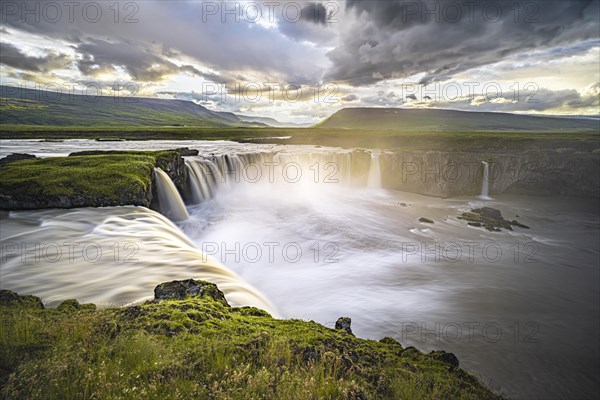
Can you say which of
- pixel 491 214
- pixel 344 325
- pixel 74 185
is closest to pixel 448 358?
pixel 344 325

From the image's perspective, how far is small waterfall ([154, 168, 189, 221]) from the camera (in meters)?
18.9

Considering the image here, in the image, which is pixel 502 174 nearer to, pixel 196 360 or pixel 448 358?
pixel 448 358

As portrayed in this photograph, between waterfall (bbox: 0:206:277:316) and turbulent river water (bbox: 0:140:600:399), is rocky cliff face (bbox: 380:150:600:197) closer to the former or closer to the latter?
turbulent river water (bbox: 0:140:600:399)

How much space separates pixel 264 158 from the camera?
3634 cm

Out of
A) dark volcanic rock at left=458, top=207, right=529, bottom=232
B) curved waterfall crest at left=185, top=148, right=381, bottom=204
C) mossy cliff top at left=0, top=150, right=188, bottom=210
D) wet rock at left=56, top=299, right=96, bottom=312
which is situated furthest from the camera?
curved waterfall crest at left=185, top=148, right=381, bottom=204

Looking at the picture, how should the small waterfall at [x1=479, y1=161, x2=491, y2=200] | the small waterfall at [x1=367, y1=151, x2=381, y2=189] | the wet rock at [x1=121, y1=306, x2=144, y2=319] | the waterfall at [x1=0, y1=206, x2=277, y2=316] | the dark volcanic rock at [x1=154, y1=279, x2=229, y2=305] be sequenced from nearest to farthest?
the wet rock at [x1=121, y1=306, x2=144, y2=319]
the dark volcanic rock at [x1=154, y1=279, x2=229, y2=305]
the waterfall at [x1=0, y1=206, x2=277, y2=316]
the small waterfall at [x1=479, y1=161, x2=491, y2=200]
the small waterfall at [x1=367, y1=151, x2=381, y2=189]

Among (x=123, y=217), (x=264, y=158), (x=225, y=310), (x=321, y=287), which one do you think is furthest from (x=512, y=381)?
(x=264, y=158)

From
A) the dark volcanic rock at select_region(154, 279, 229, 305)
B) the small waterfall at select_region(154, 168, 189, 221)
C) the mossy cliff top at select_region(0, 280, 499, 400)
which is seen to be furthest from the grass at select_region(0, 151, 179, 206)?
the dark volcanic rock at select_region(154, 279, 229, 305)

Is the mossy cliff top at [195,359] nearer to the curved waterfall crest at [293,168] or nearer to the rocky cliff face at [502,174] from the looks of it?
the curved waterfall crest at [293,168]

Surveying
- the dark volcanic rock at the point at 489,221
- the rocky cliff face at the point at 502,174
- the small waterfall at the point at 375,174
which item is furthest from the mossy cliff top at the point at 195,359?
the small waterfall at the point at 375,174

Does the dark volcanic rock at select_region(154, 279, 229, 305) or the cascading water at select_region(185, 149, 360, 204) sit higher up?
the cascading water at select_region(185, 149, 360, 204)

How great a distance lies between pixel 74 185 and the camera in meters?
13.9

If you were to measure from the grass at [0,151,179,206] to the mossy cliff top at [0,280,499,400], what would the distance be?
9.21 m

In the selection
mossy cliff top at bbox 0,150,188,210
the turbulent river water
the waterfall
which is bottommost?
the turbulent river water
